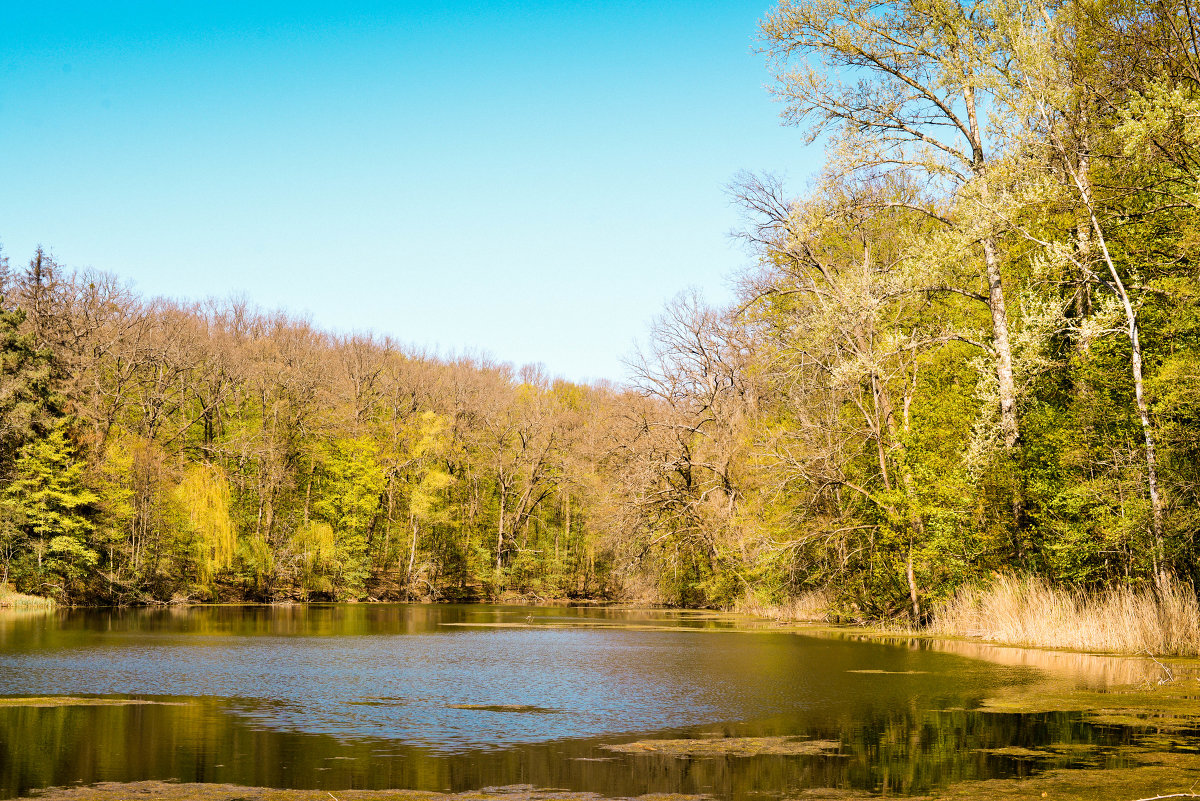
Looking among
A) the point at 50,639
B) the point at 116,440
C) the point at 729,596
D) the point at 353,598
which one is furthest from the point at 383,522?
the point at 50,639

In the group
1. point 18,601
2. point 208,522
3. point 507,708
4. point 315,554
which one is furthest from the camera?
point 315,554

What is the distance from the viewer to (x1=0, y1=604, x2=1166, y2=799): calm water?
8.41 metres

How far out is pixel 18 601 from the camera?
1553 inches

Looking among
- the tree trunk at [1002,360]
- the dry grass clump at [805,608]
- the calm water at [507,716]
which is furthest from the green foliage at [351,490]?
the tree trunk at [1002,360]

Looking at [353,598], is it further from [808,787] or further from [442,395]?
[808,787]

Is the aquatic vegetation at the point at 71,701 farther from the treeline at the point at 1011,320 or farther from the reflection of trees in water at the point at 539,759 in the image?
the treeline at the point at 1011,320

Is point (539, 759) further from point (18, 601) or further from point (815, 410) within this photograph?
point (18, 601)

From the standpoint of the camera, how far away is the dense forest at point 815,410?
1906 cm

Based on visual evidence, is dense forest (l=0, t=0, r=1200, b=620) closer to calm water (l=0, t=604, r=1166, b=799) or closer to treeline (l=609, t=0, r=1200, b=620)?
treeline (l=609, t=0, r=1200, b=620)

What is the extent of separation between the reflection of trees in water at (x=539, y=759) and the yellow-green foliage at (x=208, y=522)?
35.1 metres

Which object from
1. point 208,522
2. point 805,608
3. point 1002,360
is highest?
point 1002,360

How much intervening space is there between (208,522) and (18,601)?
8086mm

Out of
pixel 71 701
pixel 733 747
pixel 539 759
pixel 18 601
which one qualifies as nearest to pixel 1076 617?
pixel 733 747

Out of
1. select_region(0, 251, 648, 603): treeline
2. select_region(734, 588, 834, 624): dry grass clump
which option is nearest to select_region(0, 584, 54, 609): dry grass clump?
select_region(0, 251, 648, 603): treeline
